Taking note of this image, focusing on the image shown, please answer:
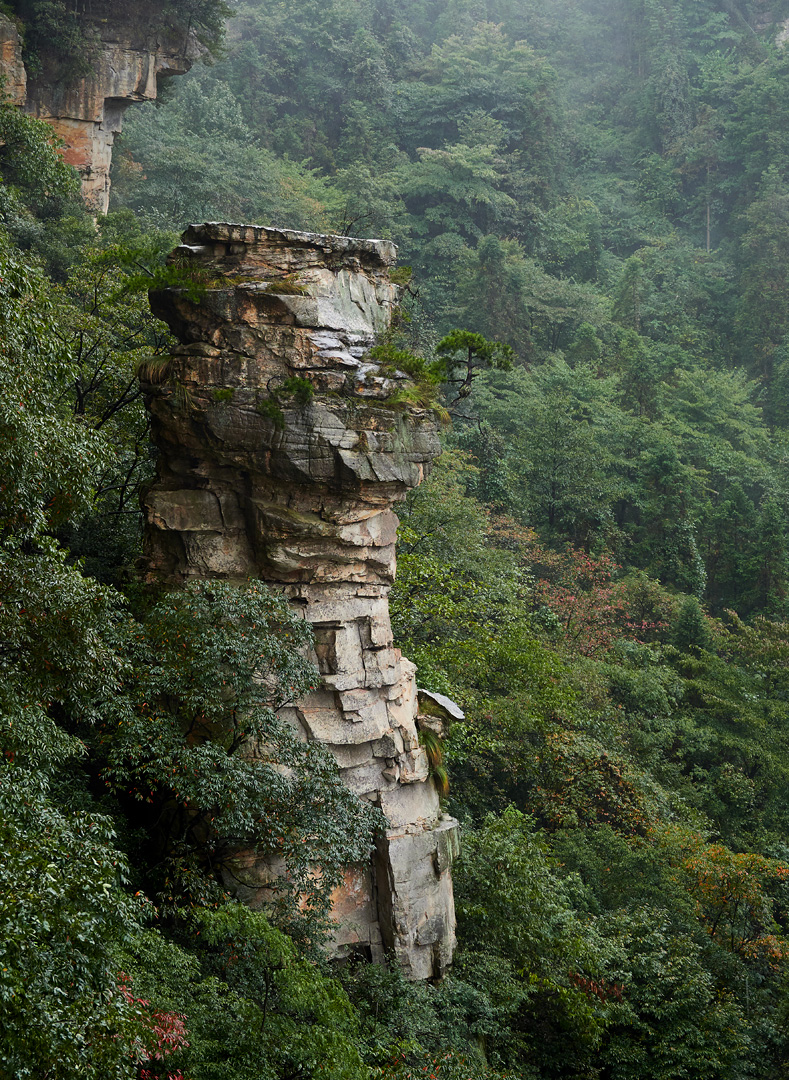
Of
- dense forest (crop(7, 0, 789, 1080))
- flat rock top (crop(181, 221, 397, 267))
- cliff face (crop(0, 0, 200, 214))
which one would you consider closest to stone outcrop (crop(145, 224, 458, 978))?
flat rock top (crop(181, 221, 397, 267))

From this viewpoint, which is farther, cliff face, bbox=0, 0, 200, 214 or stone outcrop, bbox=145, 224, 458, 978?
cliff face, bbox=0, 0, 200, 214

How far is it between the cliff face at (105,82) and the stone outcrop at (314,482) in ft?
48.3

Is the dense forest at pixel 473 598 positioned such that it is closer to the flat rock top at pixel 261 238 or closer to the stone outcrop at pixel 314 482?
the stone outcrop at pixel 314 482

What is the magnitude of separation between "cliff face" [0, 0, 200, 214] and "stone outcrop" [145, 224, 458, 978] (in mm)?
14708

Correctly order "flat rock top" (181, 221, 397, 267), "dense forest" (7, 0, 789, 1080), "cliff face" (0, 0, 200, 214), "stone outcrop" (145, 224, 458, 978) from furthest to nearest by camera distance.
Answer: "cliff face" (0, 0, 200, 214)
"flat rock top" (181, 221, 397, 267)
"stone outcrop" (145, 224, 458, 978)
"dense forest" (7, 0, 789, 1080)

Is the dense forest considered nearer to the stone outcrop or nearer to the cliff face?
the stone outcrop

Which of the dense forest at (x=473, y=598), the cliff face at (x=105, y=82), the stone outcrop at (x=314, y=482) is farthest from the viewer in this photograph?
the cliff face at (x=105, y=82)

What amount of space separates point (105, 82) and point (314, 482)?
18.0 metres

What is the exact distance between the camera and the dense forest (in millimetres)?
7867

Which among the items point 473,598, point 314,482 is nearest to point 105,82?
point 473,598

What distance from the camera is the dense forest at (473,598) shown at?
7867 millimetres

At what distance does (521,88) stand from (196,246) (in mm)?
38013

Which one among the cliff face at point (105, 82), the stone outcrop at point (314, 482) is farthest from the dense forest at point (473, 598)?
the cliff face at point (105, 82)

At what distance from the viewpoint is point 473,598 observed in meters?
19.1
